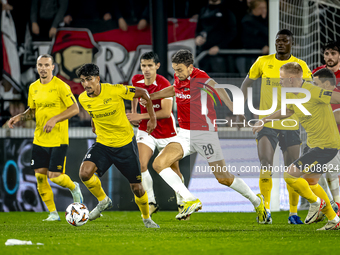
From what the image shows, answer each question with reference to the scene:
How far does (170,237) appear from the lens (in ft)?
15.2

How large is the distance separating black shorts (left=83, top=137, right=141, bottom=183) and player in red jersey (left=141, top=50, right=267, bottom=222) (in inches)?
14.9

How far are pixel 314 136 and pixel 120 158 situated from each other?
2086 mm

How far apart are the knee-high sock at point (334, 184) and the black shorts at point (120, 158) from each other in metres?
2.78

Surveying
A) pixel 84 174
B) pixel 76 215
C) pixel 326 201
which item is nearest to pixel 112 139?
pixel 84 174

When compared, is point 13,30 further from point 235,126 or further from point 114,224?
point 114,224

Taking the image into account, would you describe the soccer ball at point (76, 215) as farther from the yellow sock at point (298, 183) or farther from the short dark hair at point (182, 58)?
the yellow sock at point (298, 183)

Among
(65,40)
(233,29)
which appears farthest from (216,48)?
(65,40)

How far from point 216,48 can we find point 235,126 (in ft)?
8.19

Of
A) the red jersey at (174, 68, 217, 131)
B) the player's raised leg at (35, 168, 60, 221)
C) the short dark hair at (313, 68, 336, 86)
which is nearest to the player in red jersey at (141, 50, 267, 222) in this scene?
the red jersey at (174, 68, 217, 131)

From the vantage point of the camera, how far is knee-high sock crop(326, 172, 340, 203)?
6.57m

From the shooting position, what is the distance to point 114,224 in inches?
234

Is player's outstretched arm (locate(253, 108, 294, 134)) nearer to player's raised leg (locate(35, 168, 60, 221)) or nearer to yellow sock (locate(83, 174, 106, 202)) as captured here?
yellow sock (locate(83, 174, 106, 202))

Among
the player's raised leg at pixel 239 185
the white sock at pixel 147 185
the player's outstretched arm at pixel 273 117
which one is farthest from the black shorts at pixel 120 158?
the player's outstretched arm at pixel 273 117

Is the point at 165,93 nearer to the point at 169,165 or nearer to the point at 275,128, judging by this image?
the point at 169,165
